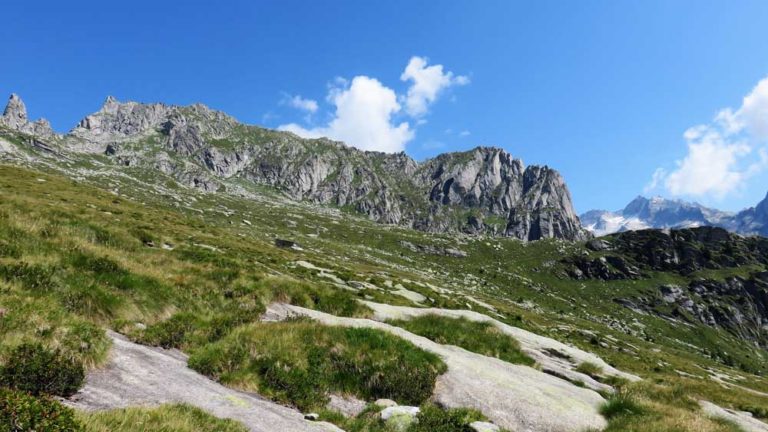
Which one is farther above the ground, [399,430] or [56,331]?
[56,331]

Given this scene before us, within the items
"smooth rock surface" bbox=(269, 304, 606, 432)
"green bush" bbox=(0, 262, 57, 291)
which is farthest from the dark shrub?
"smooth rock surface" bbox=(269, 304, 606, 432)

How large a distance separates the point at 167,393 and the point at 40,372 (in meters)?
2.17

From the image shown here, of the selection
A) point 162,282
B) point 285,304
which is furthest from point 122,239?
point 285,304

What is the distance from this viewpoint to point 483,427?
9.54 m

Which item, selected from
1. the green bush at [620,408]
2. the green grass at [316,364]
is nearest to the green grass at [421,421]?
the green grass at [316,364]

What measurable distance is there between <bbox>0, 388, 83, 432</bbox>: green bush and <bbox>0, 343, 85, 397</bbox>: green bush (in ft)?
7.13

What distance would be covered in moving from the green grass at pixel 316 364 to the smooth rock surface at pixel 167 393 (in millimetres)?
581

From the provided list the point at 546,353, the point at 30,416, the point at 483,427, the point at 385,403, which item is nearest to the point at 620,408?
the point at 483,427

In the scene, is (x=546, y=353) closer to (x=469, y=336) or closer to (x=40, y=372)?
(x=469, y=336)

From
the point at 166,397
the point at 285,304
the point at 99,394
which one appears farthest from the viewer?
the point at 285,304

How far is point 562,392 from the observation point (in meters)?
13.5

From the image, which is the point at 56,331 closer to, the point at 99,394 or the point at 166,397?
the point at 99,394

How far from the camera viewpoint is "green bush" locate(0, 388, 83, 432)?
191 inches

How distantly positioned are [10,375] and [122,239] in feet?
50.2
